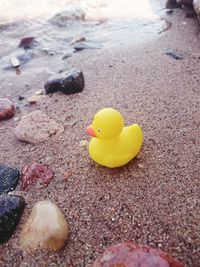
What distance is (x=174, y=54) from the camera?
12.5 ft

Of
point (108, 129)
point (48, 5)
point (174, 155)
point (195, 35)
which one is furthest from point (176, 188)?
point (48, 5)

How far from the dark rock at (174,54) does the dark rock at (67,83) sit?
1160 millimetres

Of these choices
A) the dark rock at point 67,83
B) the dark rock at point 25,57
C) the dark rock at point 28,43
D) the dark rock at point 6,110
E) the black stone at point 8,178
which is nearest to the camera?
the black stone at point 8,178

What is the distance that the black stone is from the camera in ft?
7.24

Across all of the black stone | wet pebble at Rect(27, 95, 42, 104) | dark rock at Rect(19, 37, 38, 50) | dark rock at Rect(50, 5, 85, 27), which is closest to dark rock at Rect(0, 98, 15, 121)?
wet pebble at Rect(27, 95, 42, 104)

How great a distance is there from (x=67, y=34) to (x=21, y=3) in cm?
187

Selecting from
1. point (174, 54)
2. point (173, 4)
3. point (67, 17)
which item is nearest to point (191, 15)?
point (173, 4)

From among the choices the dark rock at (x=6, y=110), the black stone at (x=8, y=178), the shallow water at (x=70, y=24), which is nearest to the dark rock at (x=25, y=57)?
the shallow water at (x=70, y=24)

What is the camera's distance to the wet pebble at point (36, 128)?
8.78 ft

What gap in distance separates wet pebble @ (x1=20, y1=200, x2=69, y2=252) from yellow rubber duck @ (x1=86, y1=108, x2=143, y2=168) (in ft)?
1.53

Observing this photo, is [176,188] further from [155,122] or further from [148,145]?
[155,122]

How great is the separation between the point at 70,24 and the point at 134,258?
4.61m

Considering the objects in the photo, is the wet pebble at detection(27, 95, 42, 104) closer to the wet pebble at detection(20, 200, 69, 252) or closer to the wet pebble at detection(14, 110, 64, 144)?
the wet pebble at detection(14, 110, 64, 144)

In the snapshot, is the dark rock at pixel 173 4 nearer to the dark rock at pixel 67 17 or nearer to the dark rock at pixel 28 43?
the dark rock at pixel 67 17
